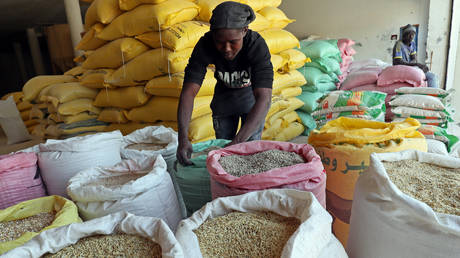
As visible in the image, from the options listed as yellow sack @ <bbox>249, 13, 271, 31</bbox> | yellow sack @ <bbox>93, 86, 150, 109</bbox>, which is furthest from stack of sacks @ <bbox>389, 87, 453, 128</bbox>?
yellow sack @ <bbox>93, 86, 150, 109</bbox>

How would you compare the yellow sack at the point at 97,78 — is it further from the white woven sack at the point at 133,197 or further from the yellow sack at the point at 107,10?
the white woven sack at the point at 133,197

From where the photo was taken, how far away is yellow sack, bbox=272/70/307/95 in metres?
2.79

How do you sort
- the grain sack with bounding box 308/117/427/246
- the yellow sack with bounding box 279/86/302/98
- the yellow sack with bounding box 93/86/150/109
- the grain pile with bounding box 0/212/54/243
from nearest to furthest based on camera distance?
the grain pile with bounding box 0/212/54/243 → the grain sack with bounding box 308/117/427/246 → the yellow sack with bounding box 93/86/150/109 → the yellow sack with bounding box 279/86/302/98

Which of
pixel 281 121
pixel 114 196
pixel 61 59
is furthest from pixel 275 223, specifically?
pixel 61 59

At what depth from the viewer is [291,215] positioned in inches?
29.2

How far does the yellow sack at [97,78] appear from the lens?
254 cm

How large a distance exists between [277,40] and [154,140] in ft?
5.36

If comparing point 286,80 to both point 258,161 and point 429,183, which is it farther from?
point 429,183

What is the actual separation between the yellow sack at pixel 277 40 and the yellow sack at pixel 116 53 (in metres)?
1.10

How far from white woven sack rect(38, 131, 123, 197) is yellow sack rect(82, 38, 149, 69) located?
1.10 metres

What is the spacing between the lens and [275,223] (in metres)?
0.72

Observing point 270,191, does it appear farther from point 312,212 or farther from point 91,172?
point 91,172

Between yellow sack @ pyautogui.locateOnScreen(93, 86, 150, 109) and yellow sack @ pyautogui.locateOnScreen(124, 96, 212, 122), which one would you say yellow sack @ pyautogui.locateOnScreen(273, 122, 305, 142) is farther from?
yellow sack @ pyautogui.locateOnScreen(93, 86, 150, 109)

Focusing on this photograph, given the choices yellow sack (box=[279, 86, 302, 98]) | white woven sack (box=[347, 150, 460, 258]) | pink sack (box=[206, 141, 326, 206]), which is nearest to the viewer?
white woven sack (box=[347, 150, 460, 258])
